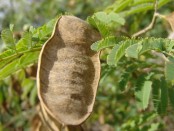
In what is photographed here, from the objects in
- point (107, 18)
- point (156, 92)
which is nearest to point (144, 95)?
point (156, 92)

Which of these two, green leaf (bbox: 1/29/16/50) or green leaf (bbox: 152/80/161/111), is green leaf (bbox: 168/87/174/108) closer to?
green leaf (bbox: 152/80/161/111)

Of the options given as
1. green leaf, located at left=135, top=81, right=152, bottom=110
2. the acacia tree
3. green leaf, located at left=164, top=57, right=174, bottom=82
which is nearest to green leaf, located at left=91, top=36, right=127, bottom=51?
the acacia tree

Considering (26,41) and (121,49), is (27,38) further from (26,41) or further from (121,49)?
(121,49)

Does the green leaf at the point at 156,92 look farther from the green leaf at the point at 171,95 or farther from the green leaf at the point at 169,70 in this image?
the green leaf at the point at 169,70

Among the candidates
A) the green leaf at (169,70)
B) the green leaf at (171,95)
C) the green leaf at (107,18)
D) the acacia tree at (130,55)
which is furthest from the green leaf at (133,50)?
the green leaf at (171,95)

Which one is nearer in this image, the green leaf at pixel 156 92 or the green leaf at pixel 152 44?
the green leaf at pixel 152 44

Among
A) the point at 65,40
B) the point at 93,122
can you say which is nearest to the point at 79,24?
the point at 65,40
